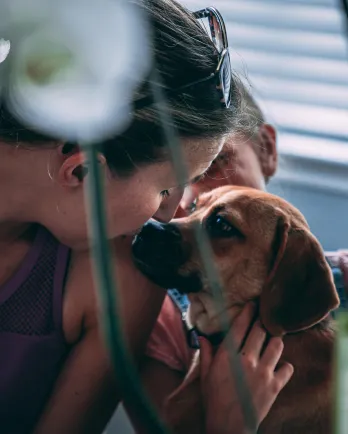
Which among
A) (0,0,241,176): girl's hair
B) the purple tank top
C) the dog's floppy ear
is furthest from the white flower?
the dog's floppy ear

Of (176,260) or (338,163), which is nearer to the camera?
(176,260)

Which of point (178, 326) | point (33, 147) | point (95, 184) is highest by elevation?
point (95, 184)

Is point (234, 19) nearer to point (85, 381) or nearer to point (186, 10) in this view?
point (186, 10)

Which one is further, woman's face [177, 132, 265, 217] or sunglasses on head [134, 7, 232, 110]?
woman's face [177, 132, 265, 217]

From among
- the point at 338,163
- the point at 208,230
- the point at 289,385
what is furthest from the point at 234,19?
the point at 289,385

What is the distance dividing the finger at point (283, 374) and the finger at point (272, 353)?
0.01 meters

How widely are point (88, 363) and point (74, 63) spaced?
1.50 ft

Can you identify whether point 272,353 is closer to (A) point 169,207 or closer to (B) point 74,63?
(A) point 169,207

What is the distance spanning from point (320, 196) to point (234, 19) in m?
0.49

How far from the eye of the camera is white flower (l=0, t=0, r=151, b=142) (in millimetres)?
766

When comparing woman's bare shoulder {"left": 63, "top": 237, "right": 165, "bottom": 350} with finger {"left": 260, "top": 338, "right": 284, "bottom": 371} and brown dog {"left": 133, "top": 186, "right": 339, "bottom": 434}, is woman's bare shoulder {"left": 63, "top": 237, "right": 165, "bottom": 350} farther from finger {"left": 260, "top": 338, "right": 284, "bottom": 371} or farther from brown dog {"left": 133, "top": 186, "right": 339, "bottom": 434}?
finger {"left": 260, "top": 338, "right": 284, "bottom": 371}

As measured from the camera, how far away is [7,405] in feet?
3.39

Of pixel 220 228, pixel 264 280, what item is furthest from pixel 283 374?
pixel 220 228

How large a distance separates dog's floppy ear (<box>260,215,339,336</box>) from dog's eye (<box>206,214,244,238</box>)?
0.08 metres
